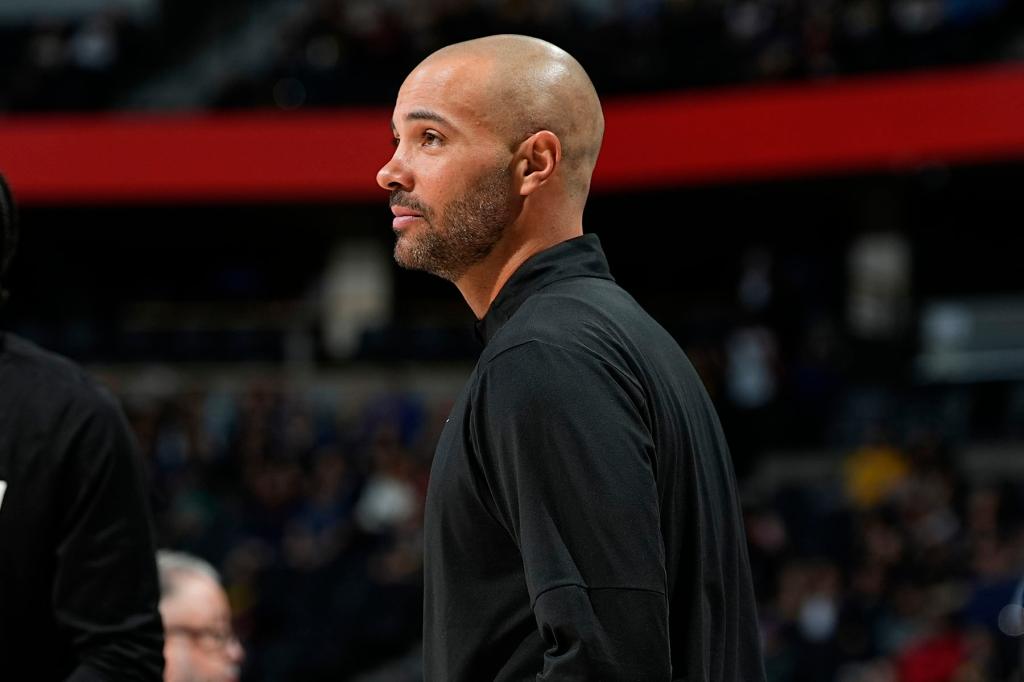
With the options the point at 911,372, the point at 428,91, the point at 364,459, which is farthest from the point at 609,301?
the point at 911,372

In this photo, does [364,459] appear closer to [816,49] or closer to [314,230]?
[816,49]

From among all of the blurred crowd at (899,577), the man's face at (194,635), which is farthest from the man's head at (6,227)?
the blurred crowd at (899,577)

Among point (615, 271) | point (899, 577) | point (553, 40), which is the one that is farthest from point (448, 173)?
point (615, 271)

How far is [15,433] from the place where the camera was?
1.97 metres

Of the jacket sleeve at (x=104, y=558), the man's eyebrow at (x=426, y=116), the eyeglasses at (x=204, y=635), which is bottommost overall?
the eyeglasses at (x=204, y=635)

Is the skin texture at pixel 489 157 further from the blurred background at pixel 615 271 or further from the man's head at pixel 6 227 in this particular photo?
the blurred background at pixel 615 271

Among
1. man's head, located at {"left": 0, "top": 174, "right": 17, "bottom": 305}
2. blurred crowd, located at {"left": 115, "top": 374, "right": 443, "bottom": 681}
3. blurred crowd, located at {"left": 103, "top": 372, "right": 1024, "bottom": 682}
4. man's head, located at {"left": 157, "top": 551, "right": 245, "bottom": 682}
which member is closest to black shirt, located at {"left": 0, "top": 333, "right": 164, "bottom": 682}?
man's head, located at {"left": 0, "top": 174, "right": 17, "bottom": 305}

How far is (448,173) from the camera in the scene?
1.83 meters

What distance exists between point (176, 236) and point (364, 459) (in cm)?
771

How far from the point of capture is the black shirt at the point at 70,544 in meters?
1.95

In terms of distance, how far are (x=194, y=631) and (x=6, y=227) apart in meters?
1.03

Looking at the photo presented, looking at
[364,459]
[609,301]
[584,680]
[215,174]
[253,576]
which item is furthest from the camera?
[215,174]

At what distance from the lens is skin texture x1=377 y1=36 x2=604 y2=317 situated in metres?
1.82

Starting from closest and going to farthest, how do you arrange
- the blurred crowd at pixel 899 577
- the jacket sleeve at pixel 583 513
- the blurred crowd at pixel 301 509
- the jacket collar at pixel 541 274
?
1. the jacket sleeve at pixel 583 513
2. the jacket collar at pixel 541 274
3. the blurred crowd at pixel 899 577
4. the blurred crowd at pixel 301 509
